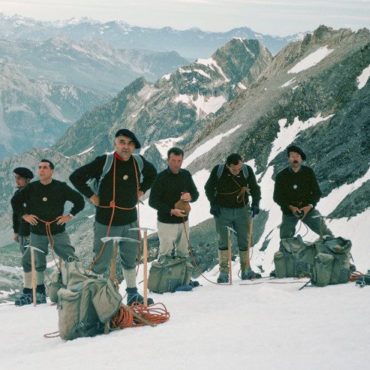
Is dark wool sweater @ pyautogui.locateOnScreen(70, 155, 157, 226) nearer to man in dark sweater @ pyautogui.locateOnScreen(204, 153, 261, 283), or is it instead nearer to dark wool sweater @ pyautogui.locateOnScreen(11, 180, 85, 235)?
dark wool sweater @ pyautogui.locateOnScreen(11, 180, 85, 235)

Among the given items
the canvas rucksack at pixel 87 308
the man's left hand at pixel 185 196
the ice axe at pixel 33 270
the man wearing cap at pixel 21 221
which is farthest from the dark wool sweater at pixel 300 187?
the man wearing cap at pixel 21 221

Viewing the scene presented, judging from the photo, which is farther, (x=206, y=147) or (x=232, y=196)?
(x=206, y=147)

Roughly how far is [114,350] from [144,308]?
2166mm

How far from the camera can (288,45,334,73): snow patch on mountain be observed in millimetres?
72375

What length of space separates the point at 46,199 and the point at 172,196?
2.91 metres

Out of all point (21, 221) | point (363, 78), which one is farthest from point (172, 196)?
point (363, 78)

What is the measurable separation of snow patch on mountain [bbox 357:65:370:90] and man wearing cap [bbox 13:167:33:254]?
38.7 metres

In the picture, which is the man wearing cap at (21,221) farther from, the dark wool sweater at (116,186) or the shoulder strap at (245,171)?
the shoulder strap at (245,171)

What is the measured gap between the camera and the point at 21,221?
46.1ft

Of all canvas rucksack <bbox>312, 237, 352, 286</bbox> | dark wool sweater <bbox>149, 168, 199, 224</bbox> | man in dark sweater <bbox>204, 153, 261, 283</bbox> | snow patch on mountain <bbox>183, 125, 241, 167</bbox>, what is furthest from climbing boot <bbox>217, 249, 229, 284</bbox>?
snow patch on mountain <bbox>183, 125, 241, 167</bbox>

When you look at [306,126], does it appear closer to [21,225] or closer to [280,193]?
[280,193]

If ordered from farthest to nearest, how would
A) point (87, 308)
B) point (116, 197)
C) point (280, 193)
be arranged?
point (280, 193) < point (116, 197) < point (87, 308)

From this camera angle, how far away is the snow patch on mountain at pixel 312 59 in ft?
237

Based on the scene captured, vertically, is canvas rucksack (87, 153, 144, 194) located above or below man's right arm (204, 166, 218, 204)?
above
